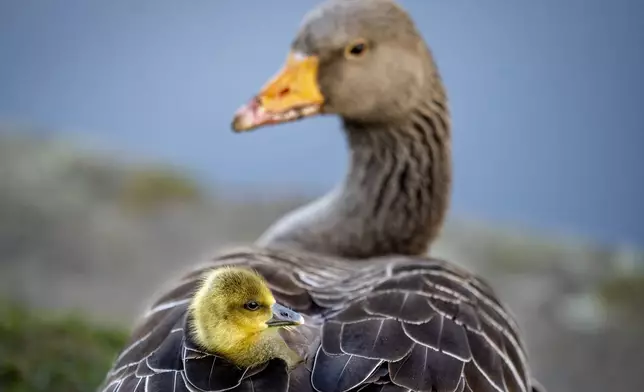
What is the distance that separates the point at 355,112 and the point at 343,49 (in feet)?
0.68

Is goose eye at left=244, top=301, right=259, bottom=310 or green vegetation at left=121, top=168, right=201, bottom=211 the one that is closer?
goose eye at left=244, top=301, right=259, bottom=310

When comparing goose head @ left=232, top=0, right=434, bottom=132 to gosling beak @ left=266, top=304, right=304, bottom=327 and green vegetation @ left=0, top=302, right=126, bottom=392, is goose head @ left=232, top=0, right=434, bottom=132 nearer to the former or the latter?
gosling beak @ left=266, top=304, right=304, bottom=327

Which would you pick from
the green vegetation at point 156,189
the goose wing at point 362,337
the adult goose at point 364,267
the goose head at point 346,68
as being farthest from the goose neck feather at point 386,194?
the green vegetation at point 156,189

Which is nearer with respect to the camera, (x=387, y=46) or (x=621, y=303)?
(x=387, y=46)

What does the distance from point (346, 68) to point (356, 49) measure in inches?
2.5

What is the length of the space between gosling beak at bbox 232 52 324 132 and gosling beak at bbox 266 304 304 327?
2.62 feet

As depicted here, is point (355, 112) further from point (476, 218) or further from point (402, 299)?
point (476, 218)

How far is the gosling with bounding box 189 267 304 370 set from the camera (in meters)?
1.61

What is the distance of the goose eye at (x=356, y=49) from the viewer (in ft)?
7.90

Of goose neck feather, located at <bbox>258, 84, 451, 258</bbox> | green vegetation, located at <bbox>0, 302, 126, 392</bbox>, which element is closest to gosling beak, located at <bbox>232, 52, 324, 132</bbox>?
goose neck feather, located at <bbox>258, 84, 451, 258</bbox>

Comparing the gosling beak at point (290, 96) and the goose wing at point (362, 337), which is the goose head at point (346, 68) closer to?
the gosling beak at point (290, 96)

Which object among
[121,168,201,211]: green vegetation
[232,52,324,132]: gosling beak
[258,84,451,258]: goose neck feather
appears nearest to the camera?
[232,52,324,132]: gosling beak

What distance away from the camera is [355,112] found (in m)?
2.50

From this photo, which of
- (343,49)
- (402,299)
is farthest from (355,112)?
(402,299)
